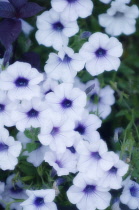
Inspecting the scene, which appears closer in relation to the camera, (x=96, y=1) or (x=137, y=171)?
(x=137, y=171)

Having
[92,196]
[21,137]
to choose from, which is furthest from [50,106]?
[92,196]

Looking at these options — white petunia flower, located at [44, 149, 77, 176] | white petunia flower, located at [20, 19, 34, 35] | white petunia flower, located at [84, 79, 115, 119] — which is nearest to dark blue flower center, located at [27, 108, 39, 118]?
white petunia flower, located at [44, 149, 77, 176]

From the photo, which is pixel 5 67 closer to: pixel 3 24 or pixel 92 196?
pixel 3 24

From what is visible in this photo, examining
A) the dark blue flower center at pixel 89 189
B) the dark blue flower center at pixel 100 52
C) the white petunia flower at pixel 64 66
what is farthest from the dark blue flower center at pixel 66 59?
the dark blue flower center at pixel 89 189

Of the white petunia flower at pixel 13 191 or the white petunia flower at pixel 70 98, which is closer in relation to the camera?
the white petunia flower at pixel 70 98

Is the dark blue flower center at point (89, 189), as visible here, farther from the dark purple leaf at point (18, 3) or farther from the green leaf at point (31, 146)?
the dark purple leaf at point (18, 3)

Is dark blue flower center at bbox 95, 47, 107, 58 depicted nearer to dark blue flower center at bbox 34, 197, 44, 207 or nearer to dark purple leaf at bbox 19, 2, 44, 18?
dark purple leaf at bbox 19, 2, 44, 18
